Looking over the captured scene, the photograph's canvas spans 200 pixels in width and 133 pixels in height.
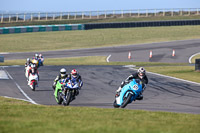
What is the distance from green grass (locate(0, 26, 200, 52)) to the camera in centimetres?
5588

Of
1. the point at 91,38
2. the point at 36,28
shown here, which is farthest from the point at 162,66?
the point at 36,28

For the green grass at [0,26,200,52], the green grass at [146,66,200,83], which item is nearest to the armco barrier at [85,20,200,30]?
the green grass at [0,26,200,52]

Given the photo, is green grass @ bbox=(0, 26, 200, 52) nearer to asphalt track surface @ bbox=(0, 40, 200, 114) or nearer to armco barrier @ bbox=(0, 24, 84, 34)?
armco barrier @ bbox=(0, 24, 84, 34)

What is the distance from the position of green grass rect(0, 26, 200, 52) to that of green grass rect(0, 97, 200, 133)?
134ft

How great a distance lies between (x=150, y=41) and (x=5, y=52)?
19641mm

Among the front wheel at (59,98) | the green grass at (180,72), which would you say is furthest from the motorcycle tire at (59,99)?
the green grass at (180,72)

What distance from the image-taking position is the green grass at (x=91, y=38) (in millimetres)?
55875

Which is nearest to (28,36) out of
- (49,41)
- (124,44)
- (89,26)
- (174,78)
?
(49,41)

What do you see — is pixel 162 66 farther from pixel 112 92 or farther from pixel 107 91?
pixel 112 92

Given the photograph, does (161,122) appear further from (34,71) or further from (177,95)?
(34,71)

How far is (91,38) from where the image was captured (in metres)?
61.7

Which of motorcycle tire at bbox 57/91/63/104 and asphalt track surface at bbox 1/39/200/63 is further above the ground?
motorcycle tire at bbox 57/91/63/104

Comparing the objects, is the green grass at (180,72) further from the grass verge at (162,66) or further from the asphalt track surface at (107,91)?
the asphalt track surface at (107,91)

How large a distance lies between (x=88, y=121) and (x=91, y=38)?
51.3 m
